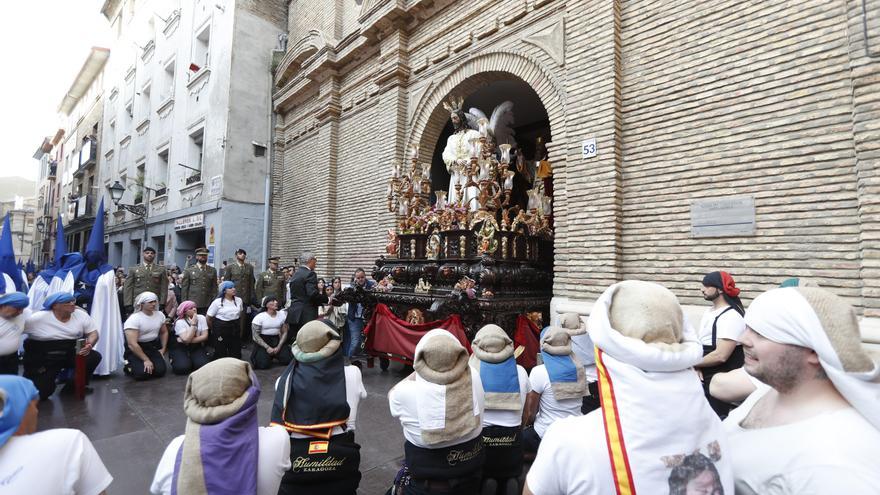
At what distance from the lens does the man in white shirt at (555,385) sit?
3.32 m

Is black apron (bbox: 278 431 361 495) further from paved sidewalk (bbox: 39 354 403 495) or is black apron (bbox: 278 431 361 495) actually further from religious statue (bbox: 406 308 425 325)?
religious statue (bbox: 406 308 425 325)

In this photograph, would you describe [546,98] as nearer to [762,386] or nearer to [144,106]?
[762,386]

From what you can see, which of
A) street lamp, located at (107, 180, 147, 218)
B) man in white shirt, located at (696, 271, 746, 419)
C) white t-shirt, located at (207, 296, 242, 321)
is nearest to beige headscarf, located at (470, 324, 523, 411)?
man in white shirt, located at (696, 271, 746, 419)

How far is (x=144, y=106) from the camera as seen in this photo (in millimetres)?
19766

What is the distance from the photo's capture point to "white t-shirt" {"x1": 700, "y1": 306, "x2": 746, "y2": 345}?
11.0ft

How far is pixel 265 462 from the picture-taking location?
2.02 metres

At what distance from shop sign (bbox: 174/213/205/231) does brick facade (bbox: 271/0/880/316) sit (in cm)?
800

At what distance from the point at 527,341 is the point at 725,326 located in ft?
10.8

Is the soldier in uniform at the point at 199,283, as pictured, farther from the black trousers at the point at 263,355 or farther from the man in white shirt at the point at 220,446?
the man in white shirt at the point at 220,446

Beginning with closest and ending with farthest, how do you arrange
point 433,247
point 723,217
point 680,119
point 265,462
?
point 265,462
point 723,217
point 680,119
point 433,247

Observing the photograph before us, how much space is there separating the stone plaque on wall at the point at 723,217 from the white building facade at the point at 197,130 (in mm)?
12321

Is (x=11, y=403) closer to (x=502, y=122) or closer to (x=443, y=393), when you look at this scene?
(x=443, y=393)

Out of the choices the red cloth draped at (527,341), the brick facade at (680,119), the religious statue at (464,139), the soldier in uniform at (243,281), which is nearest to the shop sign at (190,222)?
the soldier in uniform at (243,281)

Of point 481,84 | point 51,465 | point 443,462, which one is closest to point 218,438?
point 51,465
